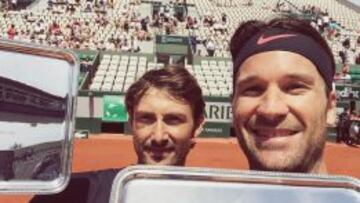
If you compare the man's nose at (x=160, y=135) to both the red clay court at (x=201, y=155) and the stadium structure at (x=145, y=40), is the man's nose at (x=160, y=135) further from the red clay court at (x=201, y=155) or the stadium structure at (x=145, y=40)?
the stadium structure at (x=145, y=40)

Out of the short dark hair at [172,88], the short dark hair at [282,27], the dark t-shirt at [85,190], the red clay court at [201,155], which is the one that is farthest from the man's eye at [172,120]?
the red clay court at [201,155]

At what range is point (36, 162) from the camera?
135 cm

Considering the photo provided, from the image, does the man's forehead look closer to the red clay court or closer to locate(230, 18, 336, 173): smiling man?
locate(230, 18, 336, 173): smiling man

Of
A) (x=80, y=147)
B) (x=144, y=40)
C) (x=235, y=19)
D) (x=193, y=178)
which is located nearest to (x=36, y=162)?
(x=193, y=178)

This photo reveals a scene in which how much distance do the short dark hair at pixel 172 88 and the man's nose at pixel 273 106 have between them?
3.36 feet

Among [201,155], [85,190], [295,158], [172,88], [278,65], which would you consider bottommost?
[201,155]

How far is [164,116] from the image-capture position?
8.14ft

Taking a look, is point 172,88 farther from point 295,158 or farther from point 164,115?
point 295,158

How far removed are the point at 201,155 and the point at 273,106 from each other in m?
14.6

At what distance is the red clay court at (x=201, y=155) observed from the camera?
14.0 m

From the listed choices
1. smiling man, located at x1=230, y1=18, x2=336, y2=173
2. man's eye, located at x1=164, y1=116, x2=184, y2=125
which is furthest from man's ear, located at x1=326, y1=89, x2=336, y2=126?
man's eye, located at x1=164, y1=116, x2=184, y2=125

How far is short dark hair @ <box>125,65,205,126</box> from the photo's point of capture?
8.47 ft

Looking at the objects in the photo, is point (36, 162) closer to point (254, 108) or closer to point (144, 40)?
point (254, 108)

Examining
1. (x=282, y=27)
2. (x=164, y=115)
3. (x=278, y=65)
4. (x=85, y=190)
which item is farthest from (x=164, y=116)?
(x=278, y=65)
